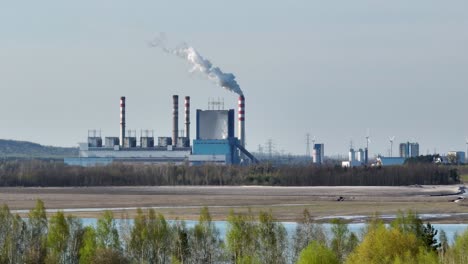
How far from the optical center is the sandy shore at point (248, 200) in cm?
7331

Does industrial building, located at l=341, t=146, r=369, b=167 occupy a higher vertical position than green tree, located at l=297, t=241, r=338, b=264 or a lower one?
higher

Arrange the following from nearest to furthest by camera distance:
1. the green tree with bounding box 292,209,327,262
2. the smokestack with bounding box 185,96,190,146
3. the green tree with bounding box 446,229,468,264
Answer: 1. the green tree with bounding box 446,229,468,264
2. the green tree with bounding box 292,209,327,262
3. the smokestack with bounding box 185,96,190,146

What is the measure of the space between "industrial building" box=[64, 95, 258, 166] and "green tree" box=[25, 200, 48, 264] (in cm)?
8992

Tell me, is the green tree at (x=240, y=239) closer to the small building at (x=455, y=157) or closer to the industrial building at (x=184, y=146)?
the industrial building at (x=184, y=146)

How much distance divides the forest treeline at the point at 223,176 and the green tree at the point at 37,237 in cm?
7178

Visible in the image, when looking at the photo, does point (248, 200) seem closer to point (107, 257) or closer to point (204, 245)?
point (204, 245)

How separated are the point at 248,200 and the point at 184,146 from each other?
56199 mm

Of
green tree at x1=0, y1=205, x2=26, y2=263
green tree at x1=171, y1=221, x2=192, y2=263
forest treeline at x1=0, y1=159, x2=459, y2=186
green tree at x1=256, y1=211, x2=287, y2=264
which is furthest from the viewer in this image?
forest treeline at x1=0, y1=159, x2=459, y2=186

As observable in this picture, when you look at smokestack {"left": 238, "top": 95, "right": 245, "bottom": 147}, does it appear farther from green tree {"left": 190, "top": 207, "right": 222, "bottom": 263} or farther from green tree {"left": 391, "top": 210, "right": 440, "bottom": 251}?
green tree {"left": 190, "top": 207, "right": 222, "bottom": 263}

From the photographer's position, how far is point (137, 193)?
330 feet

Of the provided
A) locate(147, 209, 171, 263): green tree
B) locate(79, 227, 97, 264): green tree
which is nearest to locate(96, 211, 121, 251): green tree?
locate(79, 227, 97, 264): green tree

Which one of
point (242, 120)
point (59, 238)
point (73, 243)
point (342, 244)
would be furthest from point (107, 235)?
point (242, 120)

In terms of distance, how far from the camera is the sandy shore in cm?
7331

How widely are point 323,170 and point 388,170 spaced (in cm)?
632
